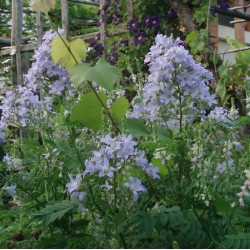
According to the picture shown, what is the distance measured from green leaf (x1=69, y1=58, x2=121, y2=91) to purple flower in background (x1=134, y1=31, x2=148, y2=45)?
384cm

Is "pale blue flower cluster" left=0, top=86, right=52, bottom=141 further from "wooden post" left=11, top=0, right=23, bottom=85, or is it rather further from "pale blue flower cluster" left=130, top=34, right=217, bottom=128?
"wooden post" left=11, top=0, right=23, bottom=85

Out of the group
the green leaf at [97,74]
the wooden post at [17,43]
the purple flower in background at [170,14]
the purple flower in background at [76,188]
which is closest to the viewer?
the purple flower in background at [76,188]

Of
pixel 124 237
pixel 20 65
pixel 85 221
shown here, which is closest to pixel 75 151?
pixel 85 221

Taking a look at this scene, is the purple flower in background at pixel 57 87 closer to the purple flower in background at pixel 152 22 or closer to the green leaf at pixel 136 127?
the green leaf at pixel 136 127

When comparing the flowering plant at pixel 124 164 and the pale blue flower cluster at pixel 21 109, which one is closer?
the flowering plant at pixel 124 164

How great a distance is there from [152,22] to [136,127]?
3.74 metres

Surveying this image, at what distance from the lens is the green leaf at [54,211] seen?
55.9 inches

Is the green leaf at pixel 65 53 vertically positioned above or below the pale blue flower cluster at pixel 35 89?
above

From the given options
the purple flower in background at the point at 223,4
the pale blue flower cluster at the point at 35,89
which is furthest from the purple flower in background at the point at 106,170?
the purple flower in background at the point at 223,4

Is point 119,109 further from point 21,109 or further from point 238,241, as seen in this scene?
point 238,241

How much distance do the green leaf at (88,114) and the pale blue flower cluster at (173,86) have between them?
0.18m

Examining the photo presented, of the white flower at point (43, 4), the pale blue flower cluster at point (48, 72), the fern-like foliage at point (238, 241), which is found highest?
the white flower at point (43, 4)

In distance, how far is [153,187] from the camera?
164 cm

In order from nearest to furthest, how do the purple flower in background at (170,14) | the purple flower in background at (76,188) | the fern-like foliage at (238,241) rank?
the fern-like foliage at (238,241), the purple flower in background at (76,188), the purple flower in background at (170,14)
